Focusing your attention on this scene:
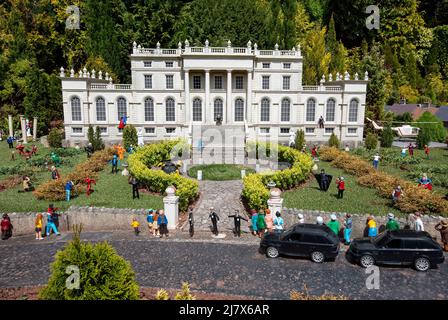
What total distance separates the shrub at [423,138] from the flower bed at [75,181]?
35.0m

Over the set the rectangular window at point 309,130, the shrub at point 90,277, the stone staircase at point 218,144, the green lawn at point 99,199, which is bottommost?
the green lawn at point 99,199

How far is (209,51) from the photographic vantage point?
4478 cm

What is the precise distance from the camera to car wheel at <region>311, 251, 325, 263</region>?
15570mm

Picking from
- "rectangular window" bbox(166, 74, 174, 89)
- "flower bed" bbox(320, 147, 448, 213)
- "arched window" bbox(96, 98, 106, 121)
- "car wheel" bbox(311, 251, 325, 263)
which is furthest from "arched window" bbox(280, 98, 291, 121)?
"car wheel" bbox(311, 251, 325, 263)

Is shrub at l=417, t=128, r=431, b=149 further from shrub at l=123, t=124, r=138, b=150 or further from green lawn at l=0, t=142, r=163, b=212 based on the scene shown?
green lawn at l=0, t=142, r=163, b=212

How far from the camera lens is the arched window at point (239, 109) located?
4700 centimetres

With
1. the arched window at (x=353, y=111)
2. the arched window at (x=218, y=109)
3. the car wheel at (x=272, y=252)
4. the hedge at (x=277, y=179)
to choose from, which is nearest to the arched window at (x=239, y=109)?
the arched window at (x=218, y=109)

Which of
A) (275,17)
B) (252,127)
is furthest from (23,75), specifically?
(275,17)

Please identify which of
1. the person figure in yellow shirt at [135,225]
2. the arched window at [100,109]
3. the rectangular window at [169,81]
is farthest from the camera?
the rectangular window at [169,81]

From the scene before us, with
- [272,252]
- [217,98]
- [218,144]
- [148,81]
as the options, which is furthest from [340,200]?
[148,81]

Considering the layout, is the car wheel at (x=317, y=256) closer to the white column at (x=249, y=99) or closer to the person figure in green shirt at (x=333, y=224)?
the person figure in green shirt at (x=333, y=224)

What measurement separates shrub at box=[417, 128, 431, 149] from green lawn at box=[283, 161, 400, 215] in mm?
20165

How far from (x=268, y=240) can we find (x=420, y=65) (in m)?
72.0
